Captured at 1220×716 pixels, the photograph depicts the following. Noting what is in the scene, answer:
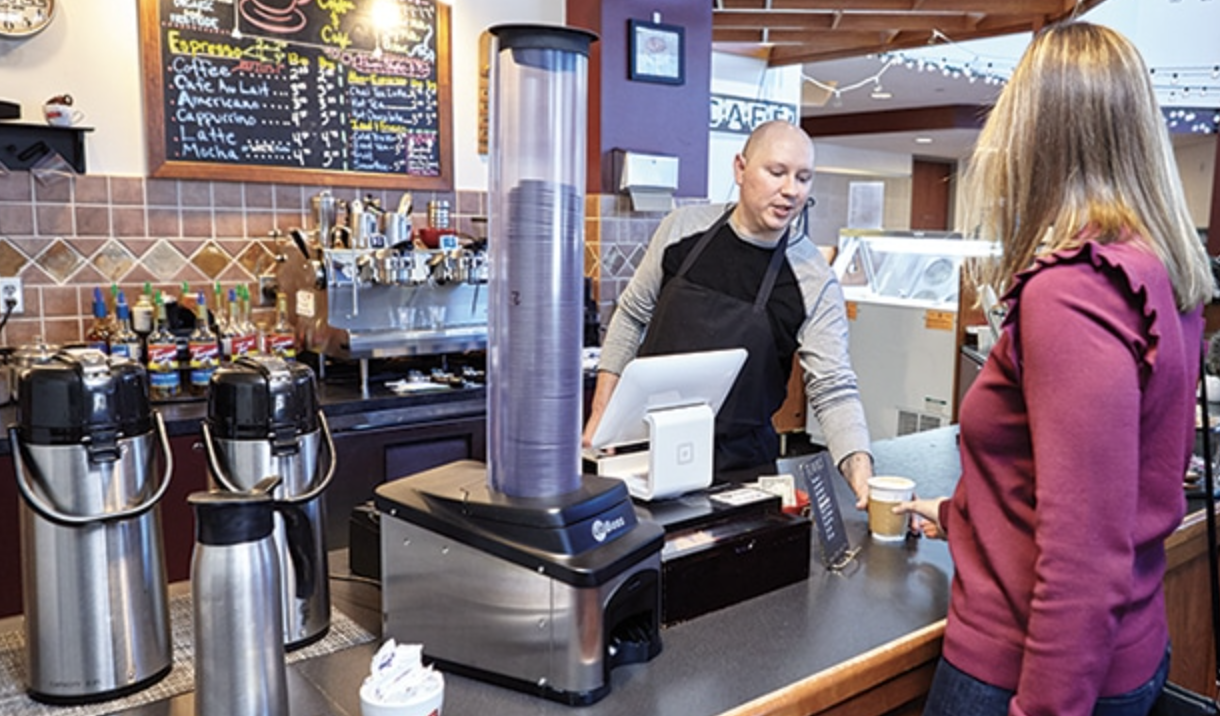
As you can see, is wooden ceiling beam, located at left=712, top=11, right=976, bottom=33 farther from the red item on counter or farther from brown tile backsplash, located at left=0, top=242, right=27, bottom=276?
brown tile backsplash, located at left=0, top=242, right=27, bottom=276

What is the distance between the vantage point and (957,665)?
1.21 m

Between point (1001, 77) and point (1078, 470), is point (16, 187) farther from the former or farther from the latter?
point (1001, 77)

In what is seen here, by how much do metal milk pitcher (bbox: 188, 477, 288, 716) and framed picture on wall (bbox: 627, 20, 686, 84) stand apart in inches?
130

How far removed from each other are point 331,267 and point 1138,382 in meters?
2.53

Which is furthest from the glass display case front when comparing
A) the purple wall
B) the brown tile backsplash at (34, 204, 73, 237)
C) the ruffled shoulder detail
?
the ruffled shoulder detail

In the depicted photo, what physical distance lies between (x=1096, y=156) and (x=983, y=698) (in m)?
0.68

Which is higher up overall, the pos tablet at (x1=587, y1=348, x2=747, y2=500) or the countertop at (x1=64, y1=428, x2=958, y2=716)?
the pos tablet at (x1=587, y1=348, x2=747, y2=500)

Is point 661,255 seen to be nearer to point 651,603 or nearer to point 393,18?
point 651,603

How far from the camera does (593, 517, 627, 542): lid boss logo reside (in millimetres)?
1202

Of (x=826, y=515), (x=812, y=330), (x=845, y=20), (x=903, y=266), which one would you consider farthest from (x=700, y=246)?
(x=903, y=266)

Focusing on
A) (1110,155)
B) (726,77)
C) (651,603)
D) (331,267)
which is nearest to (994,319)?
(1110,155)

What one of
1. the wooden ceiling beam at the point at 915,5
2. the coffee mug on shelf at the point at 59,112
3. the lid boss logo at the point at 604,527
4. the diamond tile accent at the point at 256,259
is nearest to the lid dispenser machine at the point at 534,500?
the lid boss logo at the point at 604,527

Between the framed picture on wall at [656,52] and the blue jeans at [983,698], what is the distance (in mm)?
3217

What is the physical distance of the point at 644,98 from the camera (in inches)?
160
